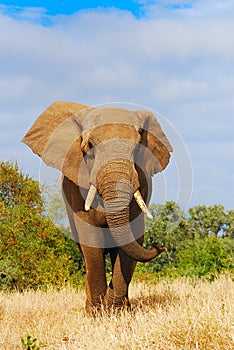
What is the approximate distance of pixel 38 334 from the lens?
720 centimetres

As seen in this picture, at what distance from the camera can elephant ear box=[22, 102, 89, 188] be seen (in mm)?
7914

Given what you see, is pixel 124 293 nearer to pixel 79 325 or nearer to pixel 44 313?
pixel 79 325

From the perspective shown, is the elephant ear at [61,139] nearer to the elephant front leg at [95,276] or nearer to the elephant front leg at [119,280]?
the elephant front leg at [95,276]

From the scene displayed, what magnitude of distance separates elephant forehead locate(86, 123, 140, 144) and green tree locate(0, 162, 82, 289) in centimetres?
736

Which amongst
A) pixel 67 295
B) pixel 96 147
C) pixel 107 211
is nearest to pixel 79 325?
pixel 107 211

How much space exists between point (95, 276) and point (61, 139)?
1821 mm

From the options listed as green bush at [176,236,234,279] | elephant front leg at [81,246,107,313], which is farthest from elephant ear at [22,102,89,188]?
green bush at [176,236,234,279]

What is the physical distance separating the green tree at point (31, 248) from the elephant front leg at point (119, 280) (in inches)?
240

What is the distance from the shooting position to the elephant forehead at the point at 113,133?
7.36 metres

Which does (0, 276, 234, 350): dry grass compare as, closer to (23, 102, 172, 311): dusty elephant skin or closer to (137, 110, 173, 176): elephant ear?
(23, 102, 172, 311): dusty elephant skin

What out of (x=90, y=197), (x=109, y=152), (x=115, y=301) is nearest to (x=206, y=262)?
(x=115, y=301)

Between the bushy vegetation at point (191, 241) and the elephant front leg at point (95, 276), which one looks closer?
the elephant front leg at point (95, 276)

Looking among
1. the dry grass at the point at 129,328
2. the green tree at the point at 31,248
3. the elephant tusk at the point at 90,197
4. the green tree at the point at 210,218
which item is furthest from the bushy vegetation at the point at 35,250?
the green tree at the point at 210,218

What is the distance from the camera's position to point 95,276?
833 centimetres
